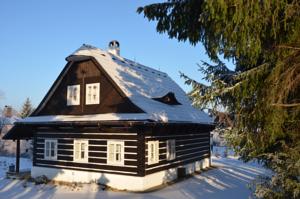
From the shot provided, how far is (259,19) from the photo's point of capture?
267 inches

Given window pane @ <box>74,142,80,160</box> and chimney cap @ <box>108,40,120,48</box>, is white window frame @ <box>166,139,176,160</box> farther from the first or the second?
chimney cap @ <box>108,40,120,48</box>

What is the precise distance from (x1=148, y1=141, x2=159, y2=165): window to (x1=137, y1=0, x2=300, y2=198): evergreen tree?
906 centimetres

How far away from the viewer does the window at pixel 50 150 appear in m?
20.3

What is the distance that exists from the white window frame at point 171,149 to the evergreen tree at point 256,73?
10.8 m

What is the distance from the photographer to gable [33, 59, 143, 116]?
18438 millimetres

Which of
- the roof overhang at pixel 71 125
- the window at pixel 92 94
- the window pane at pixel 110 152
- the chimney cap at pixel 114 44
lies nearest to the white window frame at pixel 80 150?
the roof overhang at pixel 71 125

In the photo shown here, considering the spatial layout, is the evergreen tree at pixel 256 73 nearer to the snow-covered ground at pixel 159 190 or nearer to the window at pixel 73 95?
the snow-covered ground at pixel 159 190

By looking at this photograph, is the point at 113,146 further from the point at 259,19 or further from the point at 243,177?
the point at 259,19

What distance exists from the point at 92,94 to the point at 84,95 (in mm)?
538

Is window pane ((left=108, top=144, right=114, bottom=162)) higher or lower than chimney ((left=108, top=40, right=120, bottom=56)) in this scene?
lower

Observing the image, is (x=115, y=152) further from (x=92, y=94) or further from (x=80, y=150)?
(x=92, y=94)

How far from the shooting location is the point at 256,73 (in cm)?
752

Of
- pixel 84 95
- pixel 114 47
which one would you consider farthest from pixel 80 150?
pixel 114 47

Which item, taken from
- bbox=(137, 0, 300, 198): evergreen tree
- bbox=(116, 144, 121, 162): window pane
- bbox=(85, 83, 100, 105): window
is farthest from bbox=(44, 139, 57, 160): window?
bbox=(137, 0, 300, 198): evergreen tree
